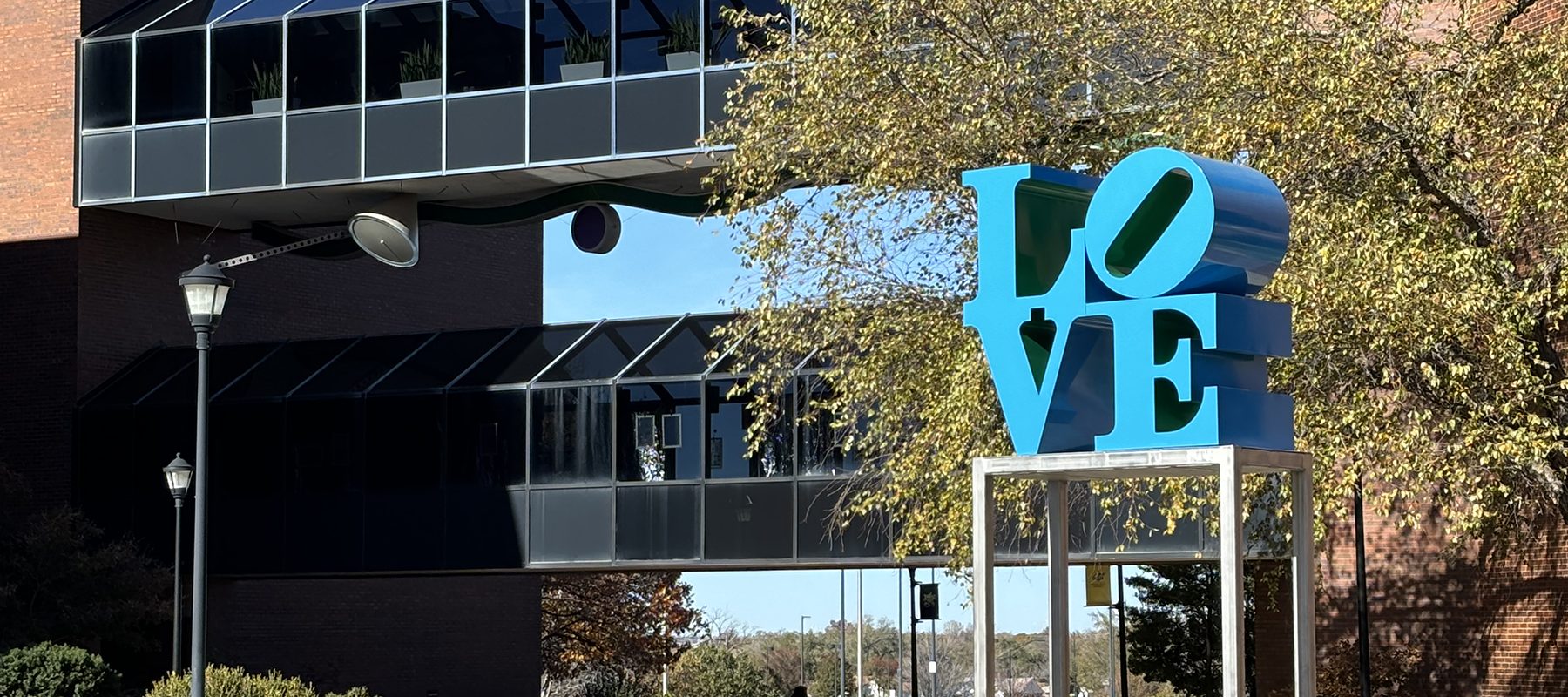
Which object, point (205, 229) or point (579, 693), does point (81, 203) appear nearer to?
point (205, 229)

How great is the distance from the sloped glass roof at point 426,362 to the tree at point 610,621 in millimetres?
18233

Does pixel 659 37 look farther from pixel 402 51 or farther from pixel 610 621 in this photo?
pixel 610 621

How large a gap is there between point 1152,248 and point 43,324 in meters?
28.5

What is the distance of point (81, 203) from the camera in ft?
115

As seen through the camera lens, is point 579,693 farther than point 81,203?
Yes

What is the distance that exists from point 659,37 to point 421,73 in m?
4.23

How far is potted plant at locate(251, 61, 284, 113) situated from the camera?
112 feet

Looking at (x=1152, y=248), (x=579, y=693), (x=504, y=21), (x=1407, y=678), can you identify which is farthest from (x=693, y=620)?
(x=1152, y=248)

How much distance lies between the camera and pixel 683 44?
31.8 m

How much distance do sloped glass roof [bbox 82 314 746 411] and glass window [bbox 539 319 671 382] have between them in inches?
0.6

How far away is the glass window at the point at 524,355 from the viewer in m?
33.1

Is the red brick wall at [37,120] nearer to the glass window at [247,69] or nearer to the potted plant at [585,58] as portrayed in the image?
the glass window at [247,69]

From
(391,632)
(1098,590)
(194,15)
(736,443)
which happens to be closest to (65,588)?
(736,443)

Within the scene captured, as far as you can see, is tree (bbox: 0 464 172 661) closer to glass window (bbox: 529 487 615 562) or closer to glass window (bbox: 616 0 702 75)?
glass window (bbox: 529 487 615 562)
